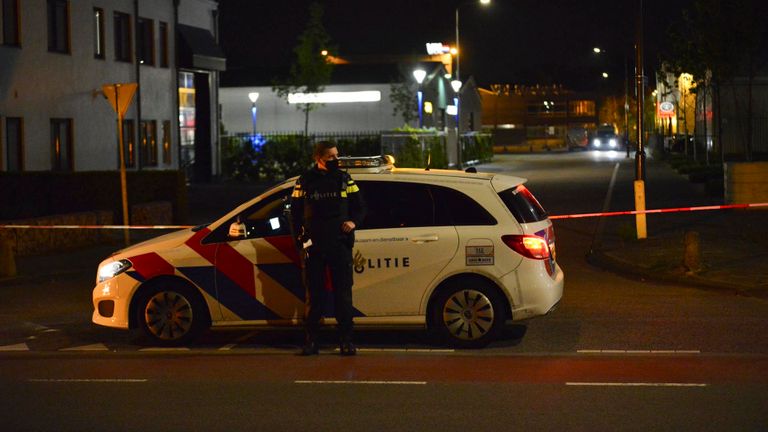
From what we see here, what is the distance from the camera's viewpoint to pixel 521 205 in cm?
1027

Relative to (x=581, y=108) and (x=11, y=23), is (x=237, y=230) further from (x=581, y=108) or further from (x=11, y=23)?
(x=581, y=108)

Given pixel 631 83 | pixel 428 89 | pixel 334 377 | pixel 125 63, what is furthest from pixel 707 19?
pixel 631 83

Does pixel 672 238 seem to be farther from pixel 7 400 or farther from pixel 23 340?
pixel 7 400

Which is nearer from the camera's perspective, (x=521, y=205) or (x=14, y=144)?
(x=521, y=205)

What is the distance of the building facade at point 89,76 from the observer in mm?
26953

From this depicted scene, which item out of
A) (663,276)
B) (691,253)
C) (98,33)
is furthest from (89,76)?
(691,253)

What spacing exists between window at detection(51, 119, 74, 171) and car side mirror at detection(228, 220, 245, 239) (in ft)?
65.5

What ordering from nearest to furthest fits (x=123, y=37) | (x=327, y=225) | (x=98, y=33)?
(x=327, y=225) < (x=98, y=33) < (x=123, y=37)

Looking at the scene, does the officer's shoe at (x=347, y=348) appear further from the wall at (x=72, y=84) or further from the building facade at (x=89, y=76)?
the wall at (x=72, y=84)

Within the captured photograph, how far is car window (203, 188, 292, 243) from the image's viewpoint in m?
10.2

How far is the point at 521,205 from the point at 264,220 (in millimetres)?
2378

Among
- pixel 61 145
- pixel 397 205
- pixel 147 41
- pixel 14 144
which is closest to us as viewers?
pixel 397 205

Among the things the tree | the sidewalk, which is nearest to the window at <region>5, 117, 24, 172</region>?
the sidewalk

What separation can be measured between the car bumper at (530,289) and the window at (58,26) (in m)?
21.5
